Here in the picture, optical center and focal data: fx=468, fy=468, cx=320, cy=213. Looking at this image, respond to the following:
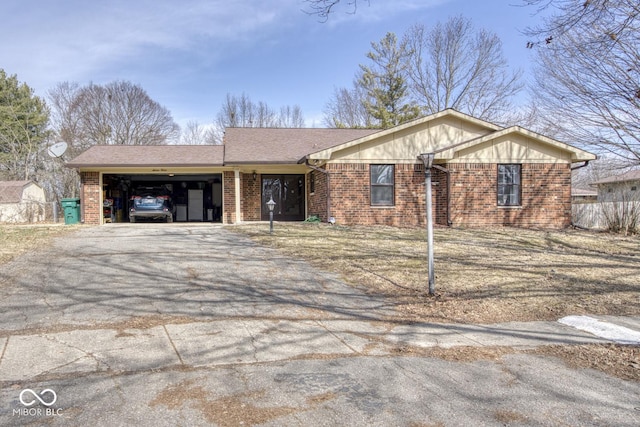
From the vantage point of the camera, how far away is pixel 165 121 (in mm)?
40750

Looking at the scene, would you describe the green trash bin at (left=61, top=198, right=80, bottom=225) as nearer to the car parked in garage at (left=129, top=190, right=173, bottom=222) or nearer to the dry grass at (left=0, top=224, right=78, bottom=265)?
the car parked in garage at (left=129, top=190, right=173, bottom=222)

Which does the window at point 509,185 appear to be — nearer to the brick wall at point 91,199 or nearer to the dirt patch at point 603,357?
the dirt patch at point 603,357

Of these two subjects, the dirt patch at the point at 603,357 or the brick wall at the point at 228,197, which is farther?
the brick wall at the point at 228,197

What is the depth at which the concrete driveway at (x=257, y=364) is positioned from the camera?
10.1 ft

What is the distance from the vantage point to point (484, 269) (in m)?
8.33

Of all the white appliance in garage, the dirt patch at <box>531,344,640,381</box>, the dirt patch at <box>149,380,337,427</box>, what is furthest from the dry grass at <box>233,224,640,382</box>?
the white appliance in garage

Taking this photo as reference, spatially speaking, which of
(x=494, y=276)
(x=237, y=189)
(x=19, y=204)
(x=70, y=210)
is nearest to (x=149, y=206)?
(x=70, y=210)

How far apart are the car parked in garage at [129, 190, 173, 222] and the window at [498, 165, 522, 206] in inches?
502

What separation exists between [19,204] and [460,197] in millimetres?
21485

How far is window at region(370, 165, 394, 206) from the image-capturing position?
54.2 feet

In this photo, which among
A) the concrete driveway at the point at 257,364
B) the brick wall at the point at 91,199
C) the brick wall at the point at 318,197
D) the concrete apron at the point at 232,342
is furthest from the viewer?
the brick wall at the point at 91,199

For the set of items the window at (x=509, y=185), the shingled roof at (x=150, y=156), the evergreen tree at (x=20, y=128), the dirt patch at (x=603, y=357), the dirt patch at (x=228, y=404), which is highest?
the evergreen tree at (x=20, y=128)

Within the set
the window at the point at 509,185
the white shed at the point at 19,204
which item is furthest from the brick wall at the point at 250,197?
the white shed at the point at 19,204

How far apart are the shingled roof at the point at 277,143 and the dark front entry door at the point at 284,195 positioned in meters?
1.17
